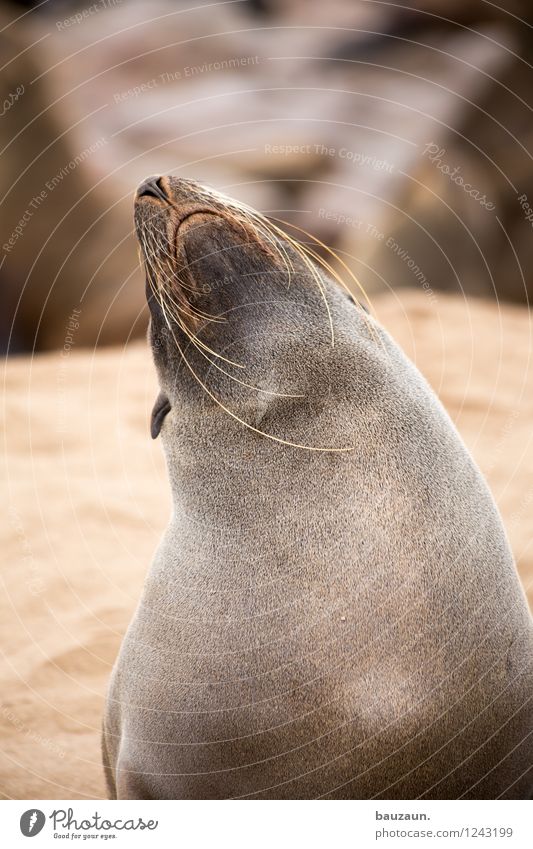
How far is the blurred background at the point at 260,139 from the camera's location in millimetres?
6473

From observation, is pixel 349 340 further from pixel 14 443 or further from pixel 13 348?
pixel 13 348

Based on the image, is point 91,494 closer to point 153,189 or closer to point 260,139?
point 153,189

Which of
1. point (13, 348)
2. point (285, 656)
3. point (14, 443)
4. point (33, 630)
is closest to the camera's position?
point (285, 656)

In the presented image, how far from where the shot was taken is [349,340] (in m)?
1.95

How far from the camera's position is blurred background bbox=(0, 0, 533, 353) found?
6.47 metres

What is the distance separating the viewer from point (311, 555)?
1860 millimetres

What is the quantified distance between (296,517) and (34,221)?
5.29m

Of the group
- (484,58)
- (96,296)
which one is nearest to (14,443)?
(96,296)

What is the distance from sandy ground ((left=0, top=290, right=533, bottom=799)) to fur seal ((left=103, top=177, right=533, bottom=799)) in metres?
0.99

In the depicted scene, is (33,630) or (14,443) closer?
(33,630)
